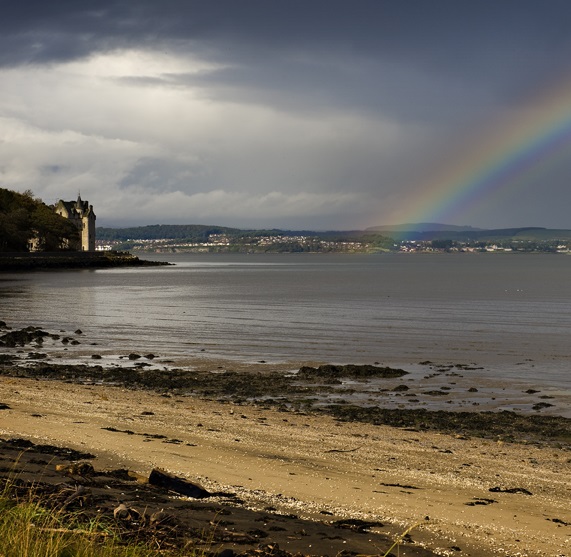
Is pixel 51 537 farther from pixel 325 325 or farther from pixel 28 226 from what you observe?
pixel 28 226

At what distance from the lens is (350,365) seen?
30.6 metres

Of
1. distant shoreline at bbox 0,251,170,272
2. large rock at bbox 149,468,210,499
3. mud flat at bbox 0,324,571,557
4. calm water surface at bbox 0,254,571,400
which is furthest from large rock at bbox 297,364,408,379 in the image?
distant shoreline at bbox 0,251,170,272

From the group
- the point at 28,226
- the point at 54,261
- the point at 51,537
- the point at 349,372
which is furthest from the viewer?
the point at 54,261

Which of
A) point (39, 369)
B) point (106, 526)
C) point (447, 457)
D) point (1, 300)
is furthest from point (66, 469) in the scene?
point (1, 300)

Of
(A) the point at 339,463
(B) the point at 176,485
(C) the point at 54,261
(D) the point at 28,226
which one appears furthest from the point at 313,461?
(C) the point at 54,261

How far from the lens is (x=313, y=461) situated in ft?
45.9

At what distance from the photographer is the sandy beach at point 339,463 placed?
10141 mm

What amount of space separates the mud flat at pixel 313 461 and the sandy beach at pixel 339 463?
4 centimetres

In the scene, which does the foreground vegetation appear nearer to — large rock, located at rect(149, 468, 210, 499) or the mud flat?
the mud flat

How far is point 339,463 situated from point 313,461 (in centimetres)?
47

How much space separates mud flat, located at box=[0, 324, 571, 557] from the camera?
9273 mm

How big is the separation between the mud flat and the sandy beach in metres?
0.04

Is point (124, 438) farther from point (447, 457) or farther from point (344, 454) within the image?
point (447, 457)

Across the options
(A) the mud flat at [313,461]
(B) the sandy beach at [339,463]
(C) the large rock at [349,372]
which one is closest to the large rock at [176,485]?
(A) the mud flat at [313,461]
